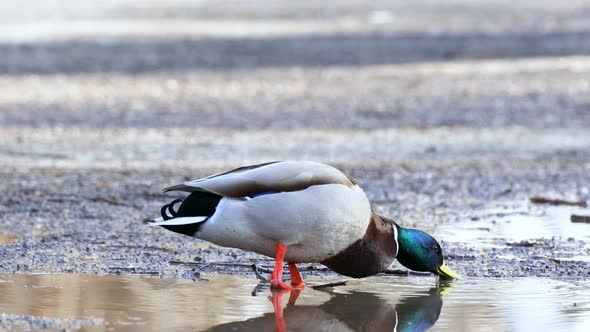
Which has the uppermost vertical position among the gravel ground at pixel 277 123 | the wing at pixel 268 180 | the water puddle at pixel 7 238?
the wing at pixel 268 180

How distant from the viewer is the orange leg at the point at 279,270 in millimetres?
6242

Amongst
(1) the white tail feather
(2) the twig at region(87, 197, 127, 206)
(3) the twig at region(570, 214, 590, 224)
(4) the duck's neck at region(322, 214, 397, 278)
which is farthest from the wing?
(2) the twig at region(87, 197, 127, 206)

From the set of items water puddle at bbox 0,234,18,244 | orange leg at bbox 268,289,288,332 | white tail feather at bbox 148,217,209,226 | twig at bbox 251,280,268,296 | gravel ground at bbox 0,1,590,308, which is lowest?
gravel ground at bbox 0,1,590,308

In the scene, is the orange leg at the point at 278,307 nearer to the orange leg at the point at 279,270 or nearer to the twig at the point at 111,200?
the orange leg at the point at 279,270

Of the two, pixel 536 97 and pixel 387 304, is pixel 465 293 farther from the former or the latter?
pixel 536 97

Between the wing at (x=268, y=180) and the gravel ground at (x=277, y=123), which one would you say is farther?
the gravel ground at (x=277, y=123)

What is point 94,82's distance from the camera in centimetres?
1680

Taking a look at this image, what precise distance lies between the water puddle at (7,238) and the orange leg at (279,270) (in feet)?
6.24

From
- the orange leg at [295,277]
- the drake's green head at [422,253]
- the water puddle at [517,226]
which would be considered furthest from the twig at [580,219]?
the orange leg at [295,277]

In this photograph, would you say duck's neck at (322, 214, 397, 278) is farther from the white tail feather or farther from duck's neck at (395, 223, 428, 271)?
the white tail feather

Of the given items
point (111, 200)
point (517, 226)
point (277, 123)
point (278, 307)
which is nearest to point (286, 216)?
point (278, 307)

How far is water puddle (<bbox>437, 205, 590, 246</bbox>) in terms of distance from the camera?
7.87m

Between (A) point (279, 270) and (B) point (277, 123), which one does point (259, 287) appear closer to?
(A) point (279, 270)

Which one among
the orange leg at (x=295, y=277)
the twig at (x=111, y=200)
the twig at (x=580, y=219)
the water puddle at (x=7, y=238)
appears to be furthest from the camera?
the twig at (x=111, y=200)
